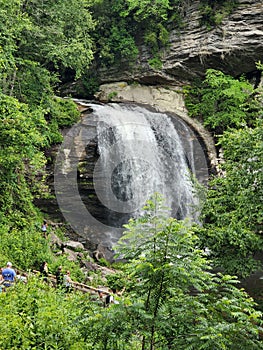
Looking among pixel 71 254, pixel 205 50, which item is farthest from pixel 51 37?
pixel 205 50

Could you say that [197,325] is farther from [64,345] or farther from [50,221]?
[50,221]

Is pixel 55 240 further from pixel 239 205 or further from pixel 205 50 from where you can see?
pixel 205 50

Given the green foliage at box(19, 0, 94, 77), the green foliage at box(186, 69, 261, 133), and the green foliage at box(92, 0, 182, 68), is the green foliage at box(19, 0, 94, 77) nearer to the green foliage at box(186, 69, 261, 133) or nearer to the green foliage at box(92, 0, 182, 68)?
the green foliage at box(92, 0, 182, 68)

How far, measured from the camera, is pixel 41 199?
61.0ft

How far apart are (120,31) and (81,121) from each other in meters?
9.77

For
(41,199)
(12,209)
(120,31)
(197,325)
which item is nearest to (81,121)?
(41,199)

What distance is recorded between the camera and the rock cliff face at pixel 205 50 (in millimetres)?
23547

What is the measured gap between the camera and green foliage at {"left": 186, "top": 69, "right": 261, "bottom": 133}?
909 inches

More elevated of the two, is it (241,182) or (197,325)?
(241,182)

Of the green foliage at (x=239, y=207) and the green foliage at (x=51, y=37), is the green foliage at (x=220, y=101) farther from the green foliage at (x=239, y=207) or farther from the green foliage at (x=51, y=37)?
the green foliage at (x=239, y=207)

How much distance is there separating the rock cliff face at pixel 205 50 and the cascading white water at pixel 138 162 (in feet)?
16.7

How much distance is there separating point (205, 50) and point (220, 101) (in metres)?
3.34

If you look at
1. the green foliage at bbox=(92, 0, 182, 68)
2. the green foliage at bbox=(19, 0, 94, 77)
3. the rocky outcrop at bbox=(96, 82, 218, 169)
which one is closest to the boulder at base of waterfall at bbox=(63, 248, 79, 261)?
the green foliage at bbox=(19, 0, 94, 77)

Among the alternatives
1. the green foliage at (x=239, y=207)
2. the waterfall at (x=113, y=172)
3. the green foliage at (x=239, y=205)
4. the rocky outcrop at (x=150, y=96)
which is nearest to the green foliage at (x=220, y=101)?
the rocky outcrop at (x=150, y=96)
